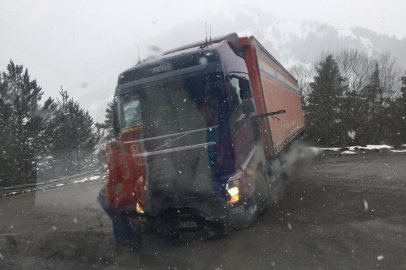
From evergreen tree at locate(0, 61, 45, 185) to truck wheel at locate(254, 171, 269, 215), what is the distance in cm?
2558

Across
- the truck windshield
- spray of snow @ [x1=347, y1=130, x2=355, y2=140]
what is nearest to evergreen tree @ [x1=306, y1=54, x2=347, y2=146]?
spray of snow @ [x1=347, y1=130, x2=355, y2=140]

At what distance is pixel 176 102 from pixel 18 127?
84.3ft

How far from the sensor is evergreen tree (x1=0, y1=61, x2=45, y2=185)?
2562 cm

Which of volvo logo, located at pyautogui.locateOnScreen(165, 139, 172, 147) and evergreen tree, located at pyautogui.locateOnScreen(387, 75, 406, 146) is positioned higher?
evergreen tree, located at pyautogui.locateOnScreen(387, 75, 406, 146)

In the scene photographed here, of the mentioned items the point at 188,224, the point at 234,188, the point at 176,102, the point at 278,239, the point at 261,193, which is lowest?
the point at 278,239

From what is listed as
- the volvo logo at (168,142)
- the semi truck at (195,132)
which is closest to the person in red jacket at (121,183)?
the semi truck at (195,132)

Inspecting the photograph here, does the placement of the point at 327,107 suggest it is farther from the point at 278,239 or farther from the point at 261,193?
the point at 278,239

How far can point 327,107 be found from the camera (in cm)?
3228

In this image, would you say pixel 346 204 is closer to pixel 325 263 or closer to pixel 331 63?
pixel 325 263

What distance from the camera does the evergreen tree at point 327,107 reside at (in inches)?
1043

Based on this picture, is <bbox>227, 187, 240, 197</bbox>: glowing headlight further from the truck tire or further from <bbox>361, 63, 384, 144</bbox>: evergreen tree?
<bbox>361, 63, 384, 144</bbox>: evergreen tree

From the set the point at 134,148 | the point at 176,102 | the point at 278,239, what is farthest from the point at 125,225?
the point at 278,239

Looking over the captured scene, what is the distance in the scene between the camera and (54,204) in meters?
11.1

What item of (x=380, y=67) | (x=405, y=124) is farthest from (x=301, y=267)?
(x=380, y=67)
